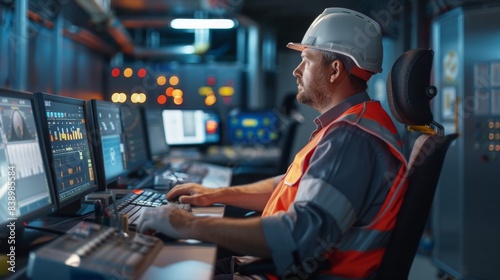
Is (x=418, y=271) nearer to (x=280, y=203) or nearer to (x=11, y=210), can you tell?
(x=280, y=203)

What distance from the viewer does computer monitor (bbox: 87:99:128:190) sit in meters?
2.11

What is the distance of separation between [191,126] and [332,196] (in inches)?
175

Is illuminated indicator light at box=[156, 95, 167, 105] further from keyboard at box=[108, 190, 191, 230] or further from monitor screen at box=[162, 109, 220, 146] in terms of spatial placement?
keyboard at box=[108, 190, 191, 230]

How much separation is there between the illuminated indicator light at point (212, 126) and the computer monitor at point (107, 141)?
10.4 feet

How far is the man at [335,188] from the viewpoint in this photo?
135 cm

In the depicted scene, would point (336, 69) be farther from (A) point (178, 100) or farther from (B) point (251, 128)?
(A) point (178, 100)

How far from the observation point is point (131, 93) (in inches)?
257

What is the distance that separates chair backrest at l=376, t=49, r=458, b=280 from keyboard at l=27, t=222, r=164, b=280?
0.66 m

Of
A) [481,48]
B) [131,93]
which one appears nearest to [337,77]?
[481,48]

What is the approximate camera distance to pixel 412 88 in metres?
1.52

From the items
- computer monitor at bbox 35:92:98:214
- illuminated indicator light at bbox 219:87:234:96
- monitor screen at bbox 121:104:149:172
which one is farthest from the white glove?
illuminated indicator light at bbox 219:87:234:96

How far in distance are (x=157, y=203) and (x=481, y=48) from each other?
3.05m

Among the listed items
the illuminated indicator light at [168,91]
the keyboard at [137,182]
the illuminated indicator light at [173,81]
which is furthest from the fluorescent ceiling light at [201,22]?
the keyboard at [137,182]

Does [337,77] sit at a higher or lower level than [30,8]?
lower
